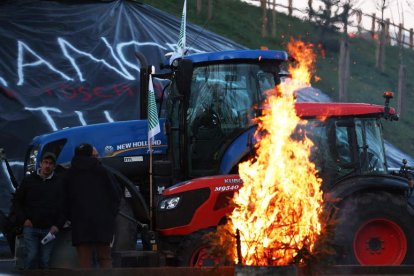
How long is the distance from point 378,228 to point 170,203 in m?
2.56

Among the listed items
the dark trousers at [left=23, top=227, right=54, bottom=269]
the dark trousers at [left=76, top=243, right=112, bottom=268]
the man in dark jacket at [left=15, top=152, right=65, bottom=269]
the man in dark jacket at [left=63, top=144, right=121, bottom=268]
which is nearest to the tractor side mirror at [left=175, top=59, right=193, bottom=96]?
the man in dark jacket at [left=63, top=144, right=121, bottom=268]

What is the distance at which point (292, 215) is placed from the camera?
7.92 m

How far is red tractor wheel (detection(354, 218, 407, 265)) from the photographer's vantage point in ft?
36.5

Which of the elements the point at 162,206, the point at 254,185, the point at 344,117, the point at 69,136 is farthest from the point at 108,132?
the point at 254,185

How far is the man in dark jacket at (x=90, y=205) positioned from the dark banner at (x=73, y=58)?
28.0 feet

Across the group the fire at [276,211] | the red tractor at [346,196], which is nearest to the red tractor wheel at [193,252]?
the red tractor at [346,196]

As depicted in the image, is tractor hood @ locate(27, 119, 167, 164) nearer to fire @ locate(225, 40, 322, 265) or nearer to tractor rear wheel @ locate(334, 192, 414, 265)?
tractor rear wheel @ locate(334, 192, 414, 265)

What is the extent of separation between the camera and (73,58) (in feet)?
76.3

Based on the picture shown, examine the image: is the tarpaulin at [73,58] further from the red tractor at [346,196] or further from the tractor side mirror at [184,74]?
the red tractor at [346,196]

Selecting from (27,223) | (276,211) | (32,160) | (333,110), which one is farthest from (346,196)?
(32,160)

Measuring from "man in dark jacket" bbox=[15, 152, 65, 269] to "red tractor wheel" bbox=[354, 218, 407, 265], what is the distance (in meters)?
3.57

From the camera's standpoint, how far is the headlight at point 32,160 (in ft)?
44.6

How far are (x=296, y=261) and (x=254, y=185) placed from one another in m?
0.80

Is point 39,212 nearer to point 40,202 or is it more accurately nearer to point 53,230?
point 40,202
